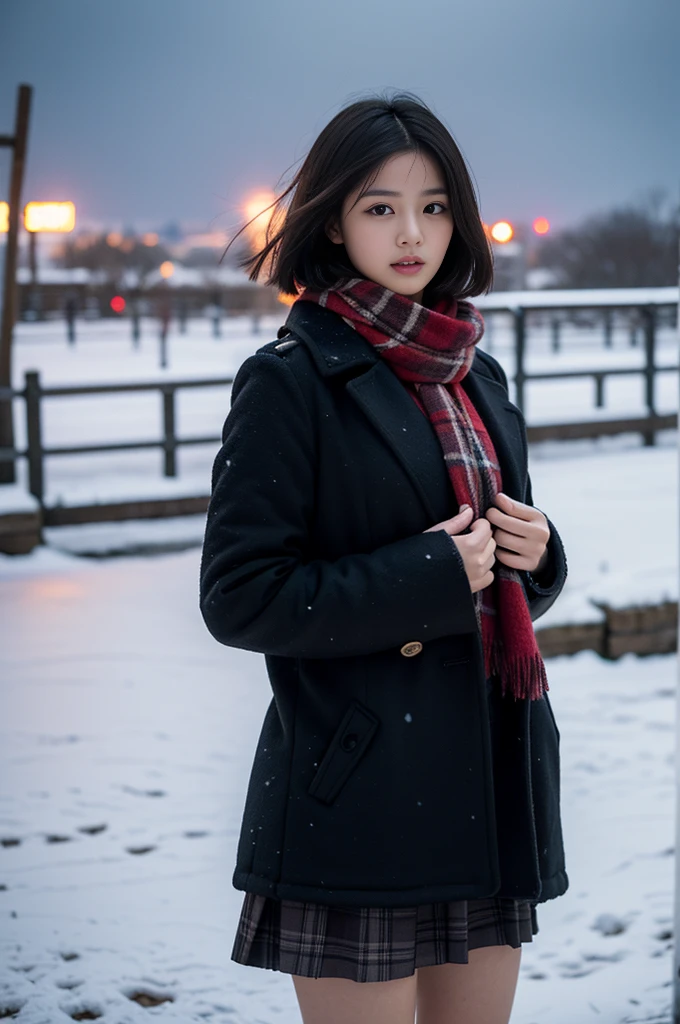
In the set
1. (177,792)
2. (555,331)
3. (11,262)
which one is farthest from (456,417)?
(555,331)

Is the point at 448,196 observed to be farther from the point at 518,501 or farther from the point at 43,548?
the point at 43,548

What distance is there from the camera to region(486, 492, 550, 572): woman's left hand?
1.30m

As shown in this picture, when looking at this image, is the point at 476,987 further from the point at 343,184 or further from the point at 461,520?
the point at 343,184

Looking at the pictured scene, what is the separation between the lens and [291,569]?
124cm

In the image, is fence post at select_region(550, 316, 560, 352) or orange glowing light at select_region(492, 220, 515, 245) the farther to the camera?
fence post at select_region(550, 316, 560, 352)

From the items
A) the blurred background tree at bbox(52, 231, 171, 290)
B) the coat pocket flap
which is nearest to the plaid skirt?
the coat pocket flap

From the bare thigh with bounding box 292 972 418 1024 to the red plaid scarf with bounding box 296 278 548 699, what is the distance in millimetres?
346

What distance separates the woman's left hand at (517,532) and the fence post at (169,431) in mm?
5348

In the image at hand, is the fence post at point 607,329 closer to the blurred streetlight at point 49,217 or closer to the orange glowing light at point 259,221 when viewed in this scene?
the blurred streetlight at point 49,217

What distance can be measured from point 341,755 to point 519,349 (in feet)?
21.9

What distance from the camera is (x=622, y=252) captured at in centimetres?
635

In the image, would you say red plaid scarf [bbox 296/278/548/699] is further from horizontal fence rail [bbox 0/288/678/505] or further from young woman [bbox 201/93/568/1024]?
horizontal fence rail [bbox 0/288/678/505]

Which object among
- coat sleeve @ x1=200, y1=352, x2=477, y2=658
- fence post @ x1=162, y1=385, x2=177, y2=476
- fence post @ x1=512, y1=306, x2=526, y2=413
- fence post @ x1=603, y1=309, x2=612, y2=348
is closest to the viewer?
coat sleeve @ x1=200, y1=352, x2=477, y2=658

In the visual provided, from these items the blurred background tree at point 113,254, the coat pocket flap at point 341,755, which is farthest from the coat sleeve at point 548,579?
the blurred background tree at point 113,254
